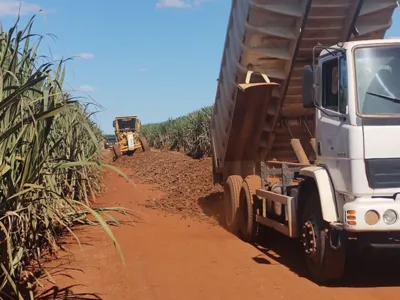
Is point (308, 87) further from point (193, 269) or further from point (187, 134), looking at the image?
point (187, 134)

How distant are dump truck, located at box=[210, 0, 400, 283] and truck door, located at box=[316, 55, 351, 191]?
11 mm

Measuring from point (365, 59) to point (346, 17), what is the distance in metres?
1.87

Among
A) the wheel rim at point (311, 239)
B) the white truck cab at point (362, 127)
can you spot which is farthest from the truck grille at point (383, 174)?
the wheel rim at point (311, 239)

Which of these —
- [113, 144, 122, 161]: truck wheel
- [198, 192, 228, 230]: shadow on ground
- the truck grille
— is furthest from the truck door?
[113, 144, 122, 161]: truck wheel

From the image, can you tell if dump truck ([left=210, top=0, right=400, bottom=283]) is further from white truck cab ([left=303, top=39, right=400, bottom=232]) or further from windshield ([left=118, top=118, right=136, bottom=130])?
windshield ([left=118, top=118, right=136, bottom=130])

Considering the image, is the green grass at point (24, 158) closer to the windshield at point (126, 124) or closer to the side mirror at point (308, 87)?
the side mirror at point (308, 87)

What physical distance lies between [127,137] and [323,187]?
2541 centimetres

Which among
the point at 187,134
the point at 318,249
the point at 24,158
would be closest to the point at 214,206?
the point at 318,249

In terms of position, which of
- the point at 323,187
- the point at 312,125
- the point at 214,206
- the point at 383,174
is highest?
the point at 312,125

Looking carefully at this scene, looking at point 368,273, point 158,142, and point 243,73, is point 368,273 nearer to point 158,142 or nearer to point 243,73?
point 243,73

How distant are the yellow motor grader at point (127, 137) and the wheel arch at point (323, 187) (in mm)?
24243

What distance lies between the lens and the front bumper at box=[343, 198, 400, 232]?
16.8 feet

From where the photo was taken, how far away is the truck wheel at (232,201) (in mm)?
9055

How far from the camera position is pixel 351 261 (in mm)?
6848
